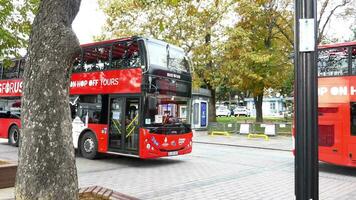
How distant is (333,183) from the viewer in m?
9.55

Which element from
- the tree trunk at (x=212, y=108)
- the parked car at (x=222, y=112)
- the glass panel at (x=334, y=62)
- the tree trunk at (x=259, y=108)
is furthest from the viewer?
the parked car at (x=222, y=112)

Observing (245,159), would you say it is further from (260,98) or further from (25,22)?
(260,98)

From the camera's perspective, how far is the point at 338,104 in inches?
423

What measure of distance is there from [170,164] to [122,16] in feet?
56.8

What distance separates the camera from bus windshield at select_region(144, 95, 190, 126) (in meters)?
11.9

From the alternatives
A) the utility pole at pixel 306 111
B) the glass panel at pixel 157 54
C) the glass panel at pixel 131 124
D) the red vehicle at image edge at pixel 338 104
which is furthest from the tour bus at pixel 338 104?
the utility pole at pixel 306 111

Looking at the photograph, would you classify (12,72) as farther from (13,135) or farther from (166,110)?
(166,110)

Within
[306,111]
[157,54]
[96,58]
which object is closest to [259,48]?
[96,58]

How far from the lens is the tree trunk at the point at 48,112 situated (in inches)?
177

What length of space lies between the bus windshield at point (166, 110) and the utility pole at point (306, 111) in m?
9.21

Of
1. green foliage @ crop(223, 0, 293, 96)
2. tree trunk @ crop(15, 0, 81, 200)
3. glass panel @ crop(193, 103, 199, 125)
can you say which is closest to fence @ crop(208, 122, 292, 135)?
glass panel @ crop(193, 103, 199, 125)

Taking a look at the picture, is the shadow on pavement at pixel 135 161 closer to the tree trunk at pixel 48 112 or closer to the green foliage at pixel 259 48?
the tree trunk at pixel 48 112

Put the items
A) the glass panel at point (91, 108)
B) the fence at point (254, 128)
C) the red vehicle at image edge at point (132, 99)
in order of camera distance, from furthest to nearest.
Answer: the fence at point (254, 128) → the glass panel at point (91, 108) → the red vehicle at image edge at point (132, 99)

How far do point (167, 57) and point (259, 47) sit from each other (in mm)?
18357
